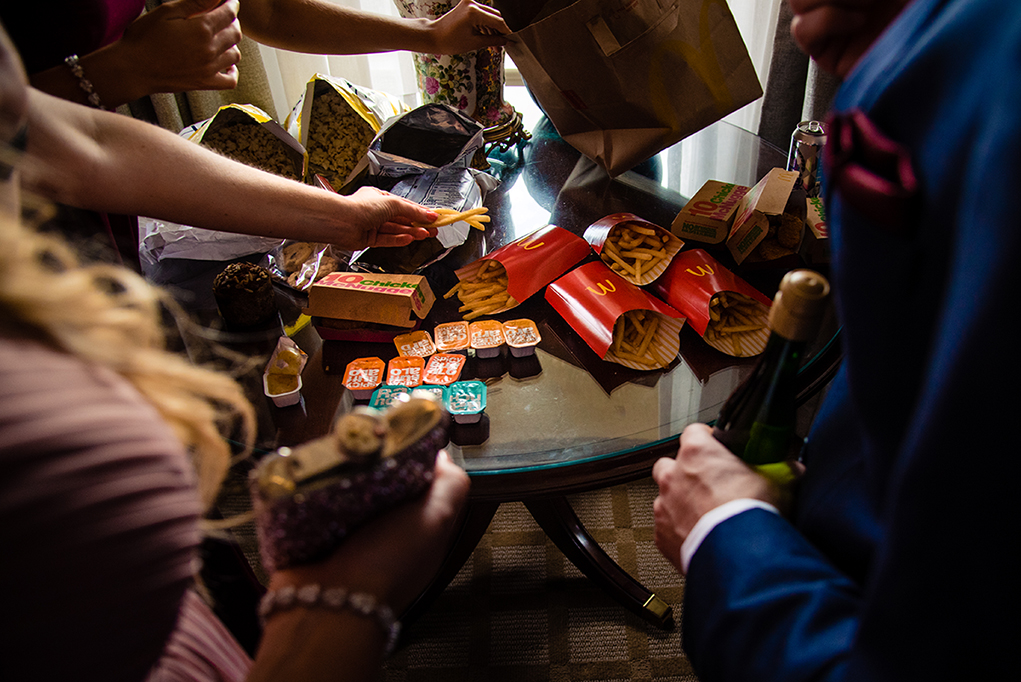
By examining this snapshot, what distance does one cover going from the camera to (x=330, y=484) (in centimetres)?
58

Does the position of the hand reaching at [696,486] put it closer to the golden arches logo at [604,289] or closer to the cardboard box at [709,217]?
the golden arches logo at [604,289]

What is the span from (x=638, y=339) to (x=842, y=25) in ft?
2.03

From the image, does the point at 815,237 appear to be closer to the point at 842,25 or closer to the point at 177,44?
the point at 842,25

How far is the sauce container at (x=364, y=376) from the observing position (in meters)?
1.08

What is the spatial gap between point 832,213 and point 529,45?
3.71 feet

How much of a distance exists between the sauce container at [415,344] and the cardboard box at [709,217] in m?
0.62

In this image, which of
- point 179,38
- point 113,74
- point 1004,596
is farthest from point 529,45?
point 1004,596

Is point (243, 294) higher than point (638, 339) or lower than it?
higher

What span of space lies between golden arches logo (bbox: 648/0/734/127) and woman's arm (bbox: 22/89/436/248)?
2.17 feet

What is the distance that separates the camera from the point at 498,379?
3.67ft

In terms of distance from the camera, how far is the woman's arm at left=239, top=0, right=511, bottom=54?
1665 millimetres

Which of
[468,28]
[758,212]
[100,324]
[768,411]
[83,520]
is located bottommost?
[768,411]

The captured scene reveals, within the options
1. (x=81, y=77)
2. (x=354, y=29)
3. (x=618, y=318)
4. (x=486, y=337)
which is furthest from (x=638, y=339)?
(x=354, y=29)

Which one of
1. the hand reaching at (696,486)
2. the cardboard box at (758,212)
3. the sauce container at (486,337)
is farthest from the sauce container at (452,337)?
the cardboard box at (758,212)
